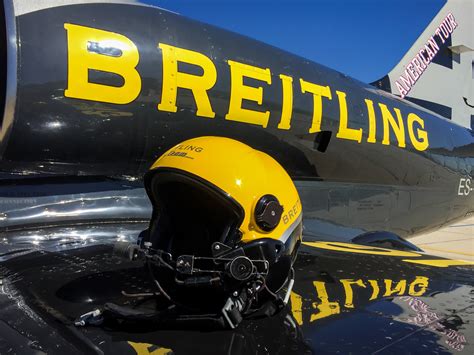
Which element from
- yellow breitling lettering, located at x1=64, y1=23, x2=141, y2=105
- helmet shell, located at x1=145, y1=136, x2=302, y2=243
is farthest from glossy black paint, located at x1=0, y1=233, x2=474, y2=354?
yellow breitling lettering, located at x1=64, y1=23, x2=141, y2=105

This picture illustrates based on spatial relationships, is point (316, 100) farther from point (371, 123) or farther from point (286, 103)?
point (371, 123)

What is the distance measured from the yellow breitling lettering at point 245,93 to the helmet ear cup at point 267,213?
5.88ft

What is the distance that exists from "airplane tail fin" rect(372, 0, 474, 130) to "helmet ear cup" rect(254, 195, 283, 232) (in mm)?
6352

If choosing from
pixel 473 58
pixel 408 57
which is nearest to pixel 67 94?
pixel 408 57

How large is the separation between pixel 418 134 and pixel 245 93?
98.3 inches

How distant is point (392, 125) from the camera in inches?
182

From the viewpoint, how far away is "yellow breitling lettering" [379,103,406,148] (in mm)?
4520

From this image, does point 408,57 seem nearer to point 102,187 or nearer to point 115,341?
point 102,187

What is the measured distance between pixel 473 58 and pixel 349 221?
259 inches

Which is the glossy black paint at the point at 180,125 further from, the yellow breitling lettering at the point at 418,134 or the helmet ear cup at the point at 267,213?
the helmet ear cup at the point at 267,213

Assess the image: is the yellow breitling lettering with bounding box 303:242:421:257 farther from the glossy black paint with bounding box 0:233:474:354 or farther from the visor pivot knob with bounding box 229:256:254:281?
Result: the visor pivot knob with bounding box 229:256:254:281

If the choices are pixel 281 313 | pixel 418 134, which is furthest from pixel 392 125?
pixel 281 313

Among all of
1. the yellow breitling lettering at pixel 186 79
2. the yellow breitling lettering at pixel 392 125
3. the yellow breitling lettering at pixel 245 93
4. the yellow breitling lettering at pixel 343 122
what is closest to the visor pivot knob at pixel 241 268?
the yellow breitling lettering at pixel 186 79

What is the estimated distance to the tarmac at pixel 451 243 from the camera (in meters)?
8.52
